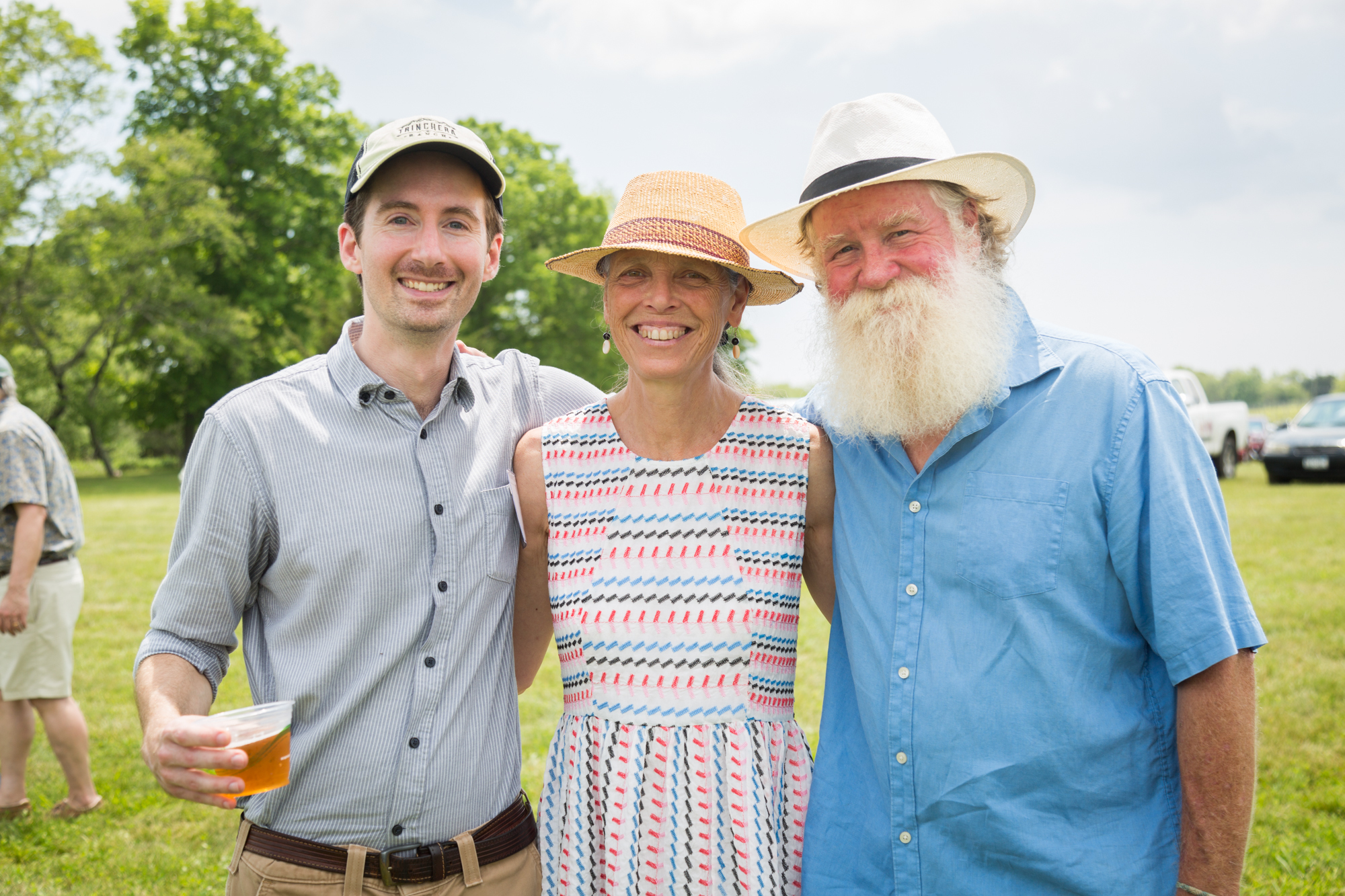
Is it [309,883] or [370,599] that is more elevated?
[370,599]

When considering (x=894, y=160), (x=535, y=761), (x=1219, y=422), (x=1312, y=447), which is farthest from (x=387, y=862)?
(x=1219, y=422)

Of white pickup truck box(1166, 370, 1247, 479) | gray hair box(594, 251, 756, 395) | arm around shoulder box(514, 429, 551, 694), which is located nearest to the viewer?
arm around shoulder box(514, 429, 551, 694)

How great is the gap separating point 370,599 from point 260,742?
42 cm

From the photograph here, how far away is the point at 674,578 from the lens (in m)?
2.45

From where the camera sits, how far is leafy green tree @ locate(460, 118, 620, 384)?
29.3m

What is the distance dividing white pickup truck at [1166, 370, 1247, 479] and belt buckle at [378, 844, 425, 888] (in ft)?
64.5

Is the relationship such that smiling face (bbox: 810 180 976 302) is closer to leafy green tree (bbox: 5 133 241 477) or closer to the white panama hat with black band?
the white panama hat with black band

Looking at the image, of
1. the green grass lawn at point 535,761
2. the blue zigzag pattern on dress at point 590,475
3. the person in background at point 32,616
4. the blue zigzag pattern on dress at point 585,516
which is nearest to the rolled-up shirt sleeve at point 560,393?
the blue zigzag pattern on dress at point 590,475

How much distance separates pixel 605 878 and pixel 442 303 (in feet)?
5.09

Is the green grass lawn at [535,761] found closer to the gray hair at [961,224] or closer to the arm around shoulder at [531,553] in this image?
the arm around shoulder at [531,553]

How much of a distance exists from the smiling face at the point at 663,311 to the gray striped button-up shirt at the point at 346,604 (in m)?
0.63

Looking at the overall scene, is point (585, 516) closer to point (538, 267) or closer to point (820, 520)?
point (820, 520)

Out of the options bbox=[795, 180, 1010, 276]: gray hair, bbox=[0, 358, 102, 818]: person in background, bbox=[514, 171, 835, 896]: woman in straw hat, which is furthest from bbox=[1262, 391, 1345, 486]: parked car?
bbox=[0, 358, 102, 818]: person in background

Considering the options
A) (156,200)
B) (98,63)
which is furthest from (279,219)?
(98,63)
